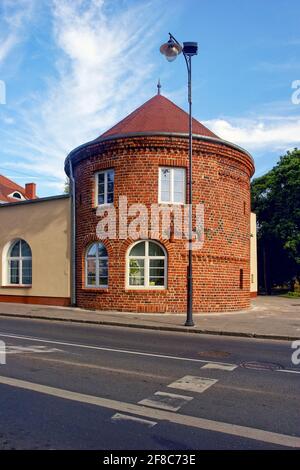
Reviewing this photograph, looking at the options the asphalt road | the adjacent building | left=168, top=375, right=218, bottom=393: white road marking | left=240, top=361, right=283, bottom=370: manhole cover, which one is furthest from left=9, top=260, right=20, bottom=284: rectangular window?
left=168, top=375, right=218, bottom=393: white road marking

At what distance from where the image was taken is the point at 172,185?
59.5 feet

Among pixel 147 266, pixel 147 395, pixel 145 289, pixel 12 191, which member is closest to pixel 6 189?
pixel 12 191

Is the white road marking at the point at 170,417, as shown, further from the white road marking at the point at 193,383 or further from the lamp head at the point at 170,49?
A: the lamp head at the point at 170,49

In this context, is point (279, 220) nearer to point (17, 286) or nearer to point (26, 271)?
point (26, 271)

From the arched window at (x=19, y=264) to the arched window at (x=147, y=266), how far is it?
254 inches

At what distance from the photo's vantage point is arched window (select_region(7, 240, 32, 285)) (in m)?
21.8

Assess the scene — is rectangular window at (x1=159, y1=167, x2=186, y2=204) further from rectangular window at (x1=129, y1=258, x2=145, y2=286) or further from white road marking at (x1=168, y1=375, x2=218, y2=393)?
white road marking at (x1=168, y1=375, x2=218, y2=393)

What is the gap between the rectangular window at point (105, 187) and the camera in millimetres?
18741

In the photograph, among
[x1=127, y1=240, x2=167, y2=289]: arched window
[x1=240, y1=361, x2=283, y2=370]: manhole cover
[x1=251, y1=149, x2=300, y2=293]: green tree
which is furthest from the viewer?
[x1=251, y1=149, x2=300, y2=293]: green tree

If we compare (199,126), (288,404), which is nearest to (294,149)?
(199,126)

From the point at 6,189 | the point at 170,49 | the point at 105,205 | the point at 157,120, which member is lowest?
the point at 105,205

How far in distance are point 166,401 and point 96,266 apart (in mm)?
13416

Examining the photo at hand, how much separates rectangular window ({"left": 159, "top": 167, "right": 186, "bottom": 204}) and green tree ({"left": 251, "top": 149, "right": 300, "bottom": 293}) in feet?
60.8
